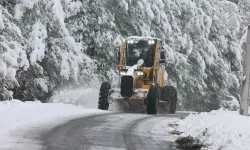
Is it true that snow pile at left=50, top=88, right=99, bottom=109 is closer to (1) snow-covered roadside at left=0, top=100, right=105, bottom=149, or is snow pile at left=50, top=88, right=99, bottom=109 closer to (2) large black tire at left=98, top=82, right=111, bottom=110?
(2) large black tire at left=98, top=82, right=111, bottom=110

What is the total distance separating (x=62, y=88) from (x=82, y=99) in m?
1.12

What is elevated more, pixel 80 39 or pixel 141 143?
pixel 80 39

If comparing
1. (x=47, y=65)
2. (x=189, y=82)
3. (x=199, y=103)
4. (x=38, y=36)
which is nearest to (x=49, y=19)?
(x=38, y=36)

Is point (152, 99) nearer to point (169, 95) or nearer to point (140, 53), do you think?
point (140, 53)

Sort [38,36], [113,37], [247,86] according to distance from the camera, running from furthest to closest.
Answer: [113,37], [38,36], [247,86]

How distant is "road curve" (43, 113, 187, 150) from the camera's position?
7488mm

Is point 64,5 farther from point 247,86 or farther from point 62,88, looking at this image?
point 247,86

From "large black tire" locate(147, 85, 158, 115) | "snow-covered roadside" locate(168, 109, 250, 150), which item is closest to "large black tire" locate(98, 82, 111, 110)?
"large black tire" locate(147, 85, 158, 115)

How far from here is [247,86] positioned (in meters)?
10.1

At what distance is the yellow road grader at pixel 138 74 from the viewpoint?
1662 centimetres

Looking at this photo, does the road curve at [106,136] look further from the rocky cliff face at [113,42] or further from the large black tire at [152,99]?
the large black tire at [152,99]

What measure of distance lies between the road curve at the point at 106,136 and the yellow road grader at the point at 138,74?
565 centimetres

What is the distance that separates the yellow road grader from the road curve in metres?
5.65

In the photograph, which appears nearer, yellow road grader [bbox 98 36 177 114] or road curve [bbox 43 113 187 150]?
road curve [bbox 43 113 187 150]
